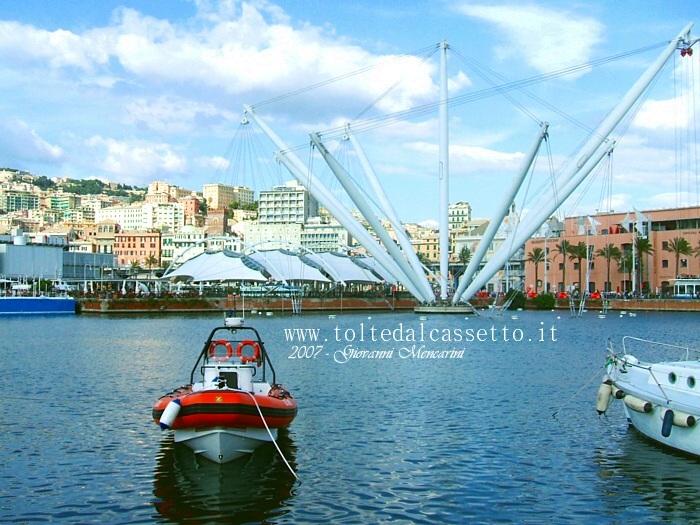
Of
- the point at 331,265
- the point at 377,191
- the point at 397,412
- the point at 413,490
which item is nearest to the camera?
the point at 413,490

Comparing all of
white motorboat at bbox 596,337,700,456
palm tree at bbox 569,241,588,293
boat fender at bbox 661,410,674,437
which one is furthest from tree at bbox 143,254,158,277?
boat fender at bbox 661,410,674,437

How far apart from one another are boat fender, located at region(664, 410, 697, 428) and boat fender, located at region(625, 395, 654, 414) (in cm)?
88

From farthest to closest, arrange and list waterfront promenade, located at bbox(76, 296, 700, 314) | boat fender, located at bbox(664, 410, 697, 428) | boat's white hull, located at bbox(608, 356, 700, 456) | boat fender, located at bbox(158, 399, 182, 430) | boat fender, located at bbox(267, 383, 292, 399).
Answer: waterfront promenade, located at bbox(76, 296, 700, 314) → boat fender, located at bbox(267, 383, 292, 399) → boat's white hull, located at bbox(608, 356, 700, 456) → boat fender, located at bbox(664, 410, 697, 428) → boat fender, located at bbox(158, 399, 182, 430)

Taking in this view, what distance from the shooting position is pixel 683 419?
1611 centimetres

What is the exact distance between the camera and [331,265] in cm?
11550

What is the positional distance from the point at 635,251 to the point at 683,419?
8588 cm

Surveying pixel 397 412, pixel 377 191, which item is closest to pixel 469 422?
pixel 397 412

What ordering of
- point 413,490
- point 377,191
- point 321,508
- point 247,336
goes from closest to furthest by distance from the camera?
1. point 321,508
2. point 413,490
3. point 247,336
4. point 377,191

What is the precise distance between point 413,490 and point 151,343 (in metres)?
34.7

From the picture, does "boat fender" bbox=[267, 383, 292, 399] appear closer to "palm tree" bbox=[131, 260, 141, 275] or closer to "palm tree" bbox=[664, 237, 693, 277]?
"palm tree" bbox=[664, 237, 693, 277]

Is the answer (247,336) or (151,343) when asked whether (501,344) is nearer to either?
(247,336)

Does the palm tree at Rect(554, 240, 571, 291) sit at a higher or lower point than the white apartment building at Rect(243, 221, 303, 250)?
lower

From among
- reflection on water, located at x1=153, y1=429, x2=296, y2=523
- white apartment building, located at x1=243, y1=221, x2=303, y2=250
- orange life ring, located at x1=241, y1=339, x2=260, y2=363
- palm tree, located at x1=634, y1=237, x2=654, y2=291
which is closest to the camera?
reflection on water, located at x1=153, y1=429, x2=296, y2=523

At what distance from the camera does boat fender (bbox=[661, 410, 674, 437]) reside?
16438 mm
